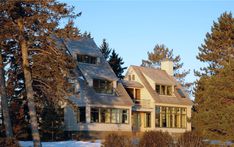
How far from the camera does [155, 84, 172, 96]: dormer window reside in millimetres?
52084

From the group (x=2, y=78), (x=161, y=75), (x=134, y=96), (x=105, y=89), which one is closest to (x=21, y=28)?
(x=2, y=78)

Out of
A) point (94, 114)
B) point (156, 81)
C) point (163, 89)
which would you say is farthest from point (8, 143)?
point (163, 89)

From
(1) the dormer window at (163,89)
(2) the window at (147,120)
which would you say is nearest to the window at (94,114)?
(2) the window at (147,120)

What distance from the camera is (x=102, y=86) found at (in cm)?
4547

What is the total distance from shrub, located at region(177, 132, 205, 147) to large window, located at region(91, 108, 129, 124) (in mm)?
19139

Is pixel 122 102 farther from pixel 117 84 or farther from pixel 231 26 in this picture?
pixel 231 26

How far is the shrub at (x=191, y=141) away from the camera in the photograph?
80.6 feet

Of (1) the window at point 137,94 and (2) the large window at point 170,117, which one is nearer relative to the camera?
(1) the window at point 137,94

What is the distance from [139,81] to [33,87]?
23.0m

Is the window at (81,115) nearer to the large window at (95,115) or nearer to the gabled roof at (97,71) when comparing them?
the large window at (95,115)

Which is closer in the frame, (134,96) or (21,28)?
(21,28)

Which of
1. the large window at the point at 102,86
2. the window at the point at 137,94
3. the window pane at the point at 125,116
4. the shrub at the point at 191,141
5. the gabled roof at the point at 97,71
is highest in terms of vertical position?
the gabled roof at the point at 97,71

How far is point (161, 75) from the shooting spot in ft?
180

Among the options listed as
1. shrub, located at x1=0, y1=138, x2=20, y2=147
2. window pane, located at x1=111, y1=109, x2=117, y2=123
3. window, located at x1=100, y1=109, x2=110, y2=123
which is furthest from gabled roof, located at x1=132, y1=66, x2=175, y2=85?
shrub, located at x1=0, y1=138, x2=20, y2=147
